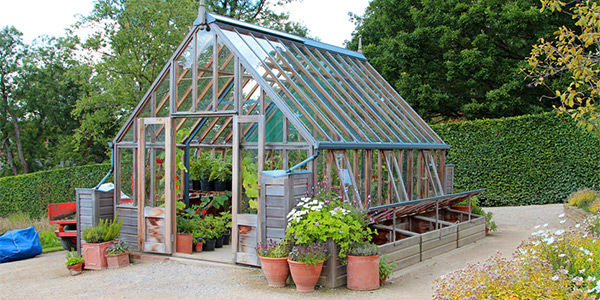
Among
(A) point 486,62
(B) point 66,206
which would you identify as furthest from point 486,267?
(A) point 486,62

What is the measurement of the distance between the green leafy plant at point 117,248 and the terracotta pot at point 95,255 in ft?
0.20

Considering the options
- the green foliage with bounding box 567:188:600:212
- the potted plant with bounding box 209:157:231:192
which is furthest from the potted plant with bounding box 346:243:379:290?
the green foliage with bounding box 567:188:600:212

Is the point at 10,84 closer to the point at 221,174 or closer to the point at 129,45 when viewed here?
the point at 129,45

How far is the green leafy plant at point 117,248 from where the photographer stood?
834 centimetres

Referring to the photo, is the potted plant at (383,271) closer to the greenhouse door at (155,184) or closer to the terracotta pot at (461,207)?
the greenhouse door at (155,184)

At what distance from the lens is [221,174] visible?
9.84 meters

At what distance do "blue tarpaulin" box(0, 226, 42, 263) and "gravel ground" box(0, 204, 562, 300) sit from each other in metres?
0.31

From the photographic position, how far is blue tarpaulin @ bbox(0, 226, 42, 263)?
9883mm

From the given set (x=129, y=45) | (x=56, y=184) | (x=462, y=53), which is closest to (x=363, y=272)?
(x=462, y=53)

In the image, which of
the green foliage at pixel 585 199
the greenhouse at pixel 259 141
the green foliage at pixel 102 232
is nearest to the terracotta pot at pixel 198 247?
the greenhouse at pixel 259 141

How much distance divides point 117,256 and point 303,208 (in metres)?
3.38

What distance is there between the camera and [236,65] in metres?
8.27

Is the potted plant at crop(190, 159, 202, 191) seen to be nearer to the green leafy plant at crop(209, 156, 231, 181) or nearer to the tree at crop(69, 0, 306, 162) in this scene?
the green leafy plant at crop(209, 156, 231, 181)

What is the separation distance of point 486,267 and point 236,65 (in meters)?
4.99
